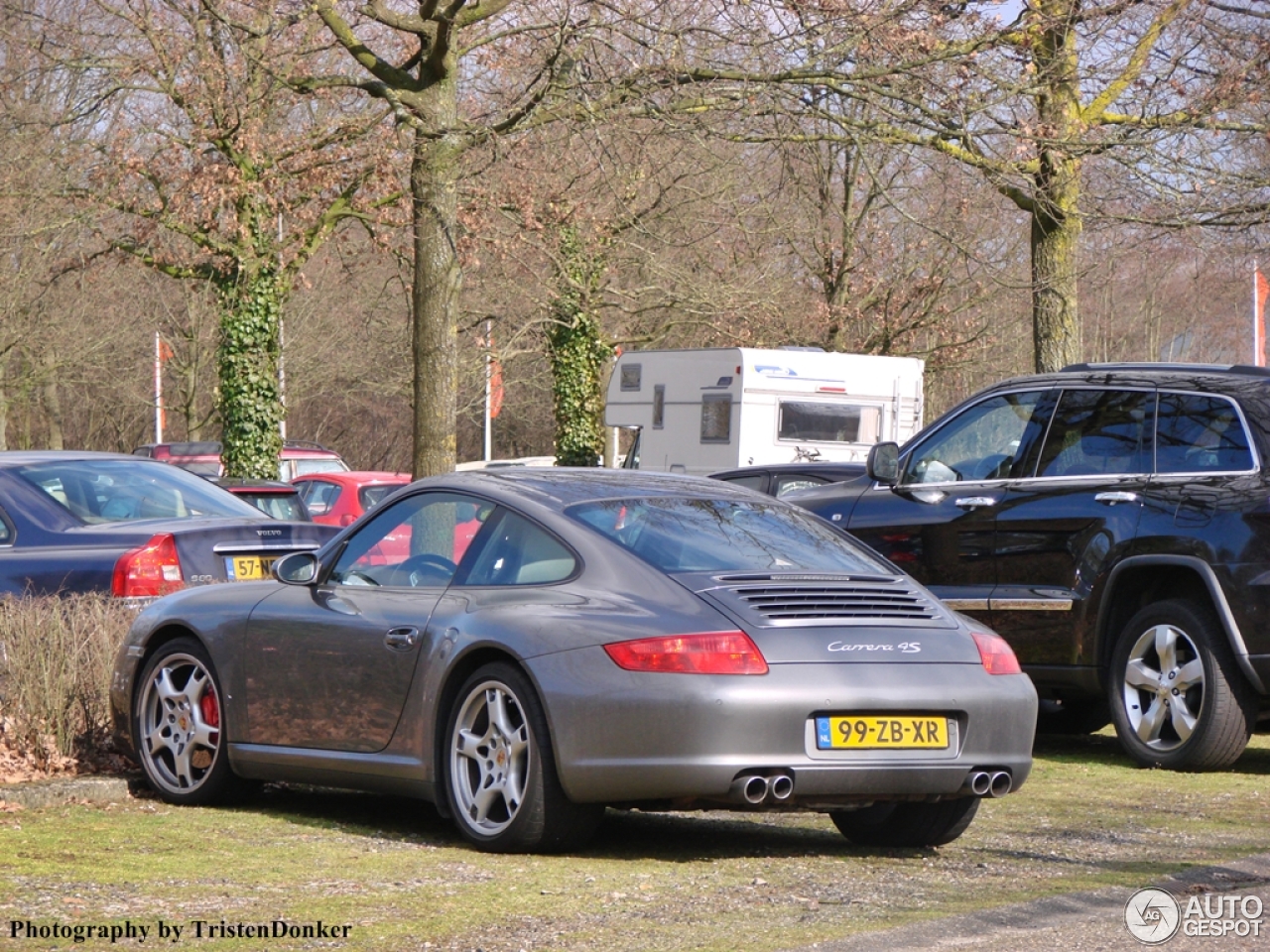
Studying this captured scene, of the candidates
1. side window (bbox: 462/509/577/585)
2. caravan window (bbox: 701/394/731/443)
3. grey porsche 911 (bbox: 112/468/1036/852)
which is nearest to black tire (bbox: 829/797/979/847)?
grey porsche 911 (bbox: 112/468/1036/852)

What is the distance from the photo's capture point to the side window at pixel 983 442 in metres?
10.3

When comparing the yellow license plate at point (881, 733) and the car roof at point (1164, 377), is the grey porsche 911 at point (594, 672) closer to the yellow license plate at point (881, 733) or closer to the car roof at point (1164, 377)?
the yellow license plate at point (881, 733)

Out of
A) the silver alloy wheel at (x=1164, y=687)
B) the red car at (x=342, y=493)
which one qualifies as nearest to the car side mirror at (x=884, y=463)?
the silver alloy wheel at (x=1164, y=687)

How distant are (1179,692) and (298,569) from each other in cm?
462

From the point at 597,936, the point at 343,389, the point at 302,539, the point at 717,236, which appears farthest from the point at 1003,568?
the point at 343,389

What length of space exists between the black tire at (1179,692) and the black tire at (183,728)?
4608 mm

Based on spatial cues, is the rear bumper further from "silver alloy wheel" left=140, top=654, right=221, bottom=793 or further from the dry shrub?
the dry shrub

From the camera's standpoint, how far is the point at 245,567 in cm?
991

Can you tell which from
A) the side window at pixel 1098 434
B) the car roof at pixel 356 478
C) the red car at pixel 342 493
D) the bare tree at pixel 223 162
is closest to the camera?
the side window at pixel 1098 434

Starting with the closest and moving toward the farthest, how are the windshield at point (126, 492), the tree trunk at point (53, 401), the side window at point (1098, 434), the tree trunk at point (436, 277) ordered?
1. the side window at point (1098, 434)
2. the windshield at point (126, 492)
3. the tree trunk at point (436, 277)
4. the tree trunk at point (53, 401)

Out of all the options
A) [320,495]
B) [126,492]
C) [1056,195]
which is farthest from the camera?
[320,495]

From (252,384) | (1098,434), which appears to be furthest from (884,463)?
(252,384)

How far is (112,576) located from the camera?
9.68 m

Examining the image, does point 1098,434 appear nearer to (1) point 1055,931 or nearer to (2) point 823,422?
(1) point 1055,931
